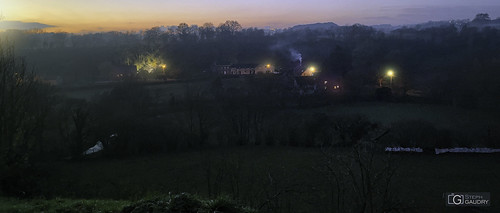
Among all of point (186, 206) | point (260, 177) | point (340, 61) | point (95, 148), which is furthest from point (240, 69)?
point (186, 206)

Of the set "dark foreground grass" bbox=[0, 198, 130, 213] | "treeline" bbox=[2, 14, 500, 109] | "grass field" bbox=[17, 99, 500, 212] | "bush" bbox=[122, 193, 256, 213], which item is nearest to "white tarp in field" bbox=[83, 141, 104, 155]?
"grass field" bbox=[17, 99, 500, 212]

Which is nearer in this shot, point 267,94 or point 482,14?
point 267,94

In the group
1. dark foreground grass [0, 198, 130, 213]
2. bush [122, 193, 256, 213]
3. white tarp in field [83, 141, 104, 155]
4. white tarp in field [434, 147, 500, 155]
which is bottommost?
white tarp in field [434, 147, 500, 155]

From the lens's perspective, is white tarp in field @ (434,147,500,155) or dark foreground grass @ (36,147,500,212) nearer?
dark foreground grass @ (36,147,500,212)

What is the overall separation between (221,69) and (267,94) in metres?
19.5

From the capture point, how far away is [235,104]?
2306 centimetres

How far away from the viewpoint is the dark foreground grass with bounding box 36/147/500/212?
10938 millimetres

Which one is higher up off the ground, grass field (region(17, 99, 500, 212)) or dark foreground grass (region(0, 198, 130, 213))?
dark foreground grass (region(0, 198, 130, 213))

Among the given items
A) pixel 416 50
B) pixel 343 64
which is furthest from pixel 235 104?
pixel 416 50

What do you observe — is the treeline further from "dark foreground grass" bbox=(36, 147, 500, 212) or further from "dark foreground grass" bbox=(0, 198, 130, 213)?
"dark foreground grass" bbox=(0, 198, 130, 213)

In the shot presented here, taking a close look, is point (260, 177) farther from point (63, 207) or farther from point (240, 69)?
point (240, 69)

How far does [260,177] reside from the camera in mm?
13422

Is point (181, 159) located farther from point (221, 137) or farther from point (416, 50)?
point (416, 50)

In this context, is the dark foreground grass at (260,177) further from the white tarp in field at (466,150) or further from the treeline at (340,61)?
the treeline at (340,61)
